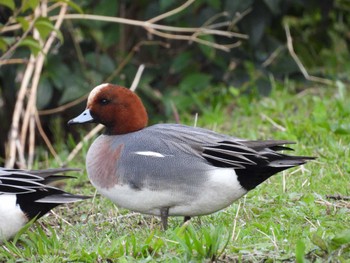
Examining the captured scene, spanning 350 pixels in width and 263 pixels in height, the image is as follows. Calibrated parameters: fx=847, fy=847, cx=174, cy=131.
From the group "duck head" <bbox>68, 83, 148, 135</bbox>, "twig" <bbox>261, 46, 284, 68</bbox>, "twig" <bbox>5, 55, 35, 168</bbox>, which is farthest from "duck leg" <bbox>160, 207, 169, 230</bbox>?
"twig" <bbox>261, 46, 284, 68</bbox>

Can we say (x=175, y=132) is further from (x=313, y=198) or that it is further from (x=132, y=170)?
(x=313, y=198)

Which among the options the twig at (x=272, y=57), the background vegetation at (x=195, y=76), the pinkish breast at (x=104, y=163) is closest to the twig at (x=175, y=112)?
the background vegetation at (x=195, y=76)

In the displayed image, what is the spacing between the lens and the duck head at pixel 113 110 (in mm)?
4348

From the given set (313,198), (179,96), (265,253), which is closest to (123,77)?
(179,96)

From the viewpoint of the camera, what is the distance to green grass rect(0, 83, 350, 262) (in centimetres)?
338

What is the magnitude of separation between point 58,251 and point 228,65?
3.87 m

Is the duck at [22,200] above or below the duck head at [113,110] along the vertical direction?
below

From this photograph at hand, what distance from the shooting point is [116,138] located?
4.22 m

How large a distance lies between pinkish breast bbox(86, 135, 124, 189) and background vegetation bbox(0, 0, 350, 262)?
32 centimetres

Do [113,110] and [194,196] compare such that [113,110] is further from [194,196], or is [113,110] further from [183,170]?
[194,196]

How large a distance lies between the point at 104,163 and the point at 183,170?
40 cm

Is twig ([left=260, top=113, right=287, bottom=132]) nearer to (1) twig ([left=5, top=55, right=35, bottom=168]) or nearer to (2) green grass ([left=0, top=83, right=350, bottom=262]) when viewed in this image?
(2) green grass ([left=0, top=83, right=350, bottom=262])

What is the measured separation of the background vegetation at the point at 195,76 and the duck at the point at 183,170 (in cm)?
31

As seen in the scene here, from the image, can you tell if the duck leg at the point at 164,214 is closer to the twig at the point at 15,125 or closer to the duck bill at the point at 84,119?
the duck bill at the point at 84,119
